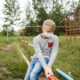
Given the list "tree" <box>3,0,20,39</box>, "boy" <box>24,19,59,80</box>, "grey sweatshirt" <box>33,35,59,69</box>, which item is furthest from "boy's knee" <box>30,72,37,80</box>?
"tree" <box>3,0,20,39</box>

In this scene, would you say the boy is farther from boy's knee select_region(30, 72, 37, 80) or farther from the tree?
the tree

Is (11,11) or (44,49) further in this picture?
Result: (11,11)

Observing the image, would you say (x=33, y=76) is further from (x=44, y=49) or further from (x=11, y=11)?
(x=11, y=11)

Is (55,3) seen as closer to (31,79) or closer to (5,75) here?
(5,75)

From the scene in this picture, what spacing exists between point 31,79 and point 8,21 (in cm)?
4108

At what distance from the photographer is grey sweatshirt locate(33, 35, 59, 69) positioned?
3787mm

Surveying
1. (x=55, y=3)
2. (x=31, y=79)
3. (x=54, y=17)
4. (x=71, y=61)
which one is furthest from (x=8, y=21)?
(x=31, y=79)

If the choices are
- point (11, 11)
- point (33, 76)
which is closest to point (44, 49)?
point (33, 76)

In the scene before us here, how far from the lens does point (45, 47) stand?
151 inches

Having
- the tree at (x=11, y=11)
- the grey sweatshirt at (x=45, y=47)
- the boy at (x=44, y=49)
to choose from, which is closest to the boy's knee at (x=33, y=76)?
the boy at (x=44, y=49)

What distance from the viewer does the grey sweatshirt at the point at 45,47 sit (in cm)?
379

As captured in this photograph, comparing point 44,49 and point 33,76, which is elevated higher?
point 44,49

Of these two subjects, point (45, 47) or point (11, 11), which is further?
point (11, 11)

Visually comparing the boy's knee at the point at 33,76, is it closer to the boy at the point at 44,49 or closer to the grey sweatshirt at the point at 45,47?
the boy at the point at 44,49
